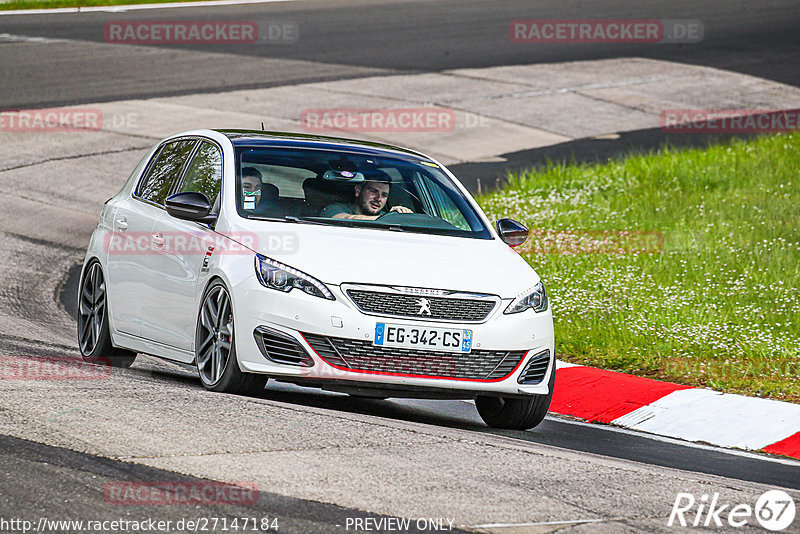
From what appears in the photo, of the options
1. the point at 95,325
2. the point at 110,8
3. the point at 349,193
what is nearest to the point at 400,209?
the point at 349,193

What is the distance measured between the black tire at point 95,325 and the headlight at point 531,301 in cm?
310

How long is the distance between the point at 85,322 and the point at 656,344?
14.3ft

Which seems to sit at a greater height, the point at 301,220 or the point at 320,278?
the point at 301,220

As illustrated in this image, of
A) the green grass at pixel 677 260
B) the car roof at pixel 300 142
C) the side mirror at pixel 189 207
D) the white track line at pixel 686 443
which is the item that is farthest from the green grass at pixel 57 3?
the white track line at pixel 686 443

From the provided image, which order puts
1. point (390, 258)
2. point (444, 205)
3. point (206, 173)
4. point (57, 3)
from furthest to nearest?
point (57, 3), point (444, 205), point (206, 173), point (390, 258)

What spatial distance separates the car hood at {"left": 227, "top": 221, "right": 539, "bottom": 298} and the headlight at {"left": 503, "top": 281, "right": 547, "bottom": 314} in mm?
42

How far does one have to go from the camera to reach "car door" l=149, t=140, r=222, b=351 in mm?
8141

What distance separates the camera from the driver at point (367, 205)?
27.6ft

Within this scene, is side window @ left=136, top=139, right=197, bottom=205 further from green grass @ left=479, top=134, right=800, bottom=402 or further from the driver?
green grass @ left=479, top=134, right=800, bottom=402

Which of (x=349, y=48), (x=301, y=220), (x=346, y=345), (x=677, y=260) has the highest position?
(x=349, y=48)

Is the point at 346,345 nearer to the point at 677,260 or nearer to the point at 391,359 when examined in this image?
the point at 391,359

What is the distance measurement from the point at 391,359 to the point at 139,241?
2.37 m

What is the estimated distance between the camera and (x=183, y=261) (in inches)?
326

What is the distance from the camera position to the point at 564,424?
8.75 metres
